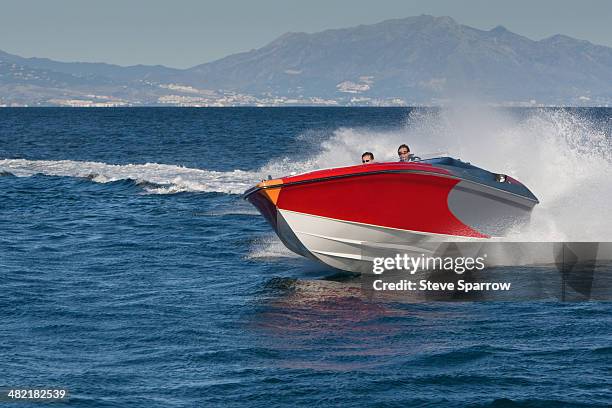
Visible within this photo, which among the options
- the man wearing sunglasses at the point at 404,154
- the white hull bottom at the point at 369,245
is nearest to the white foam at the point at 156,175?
the white hull bottom at the point at 369,245

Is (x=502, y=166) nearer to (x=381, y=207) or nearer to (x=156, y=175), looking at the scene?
Result: (x=381, y=207)

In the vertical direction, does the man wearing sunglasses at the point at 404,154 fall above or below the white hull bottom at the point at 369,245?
above

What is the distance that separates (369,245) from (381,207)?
79cm

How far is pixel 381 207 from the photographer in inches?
612

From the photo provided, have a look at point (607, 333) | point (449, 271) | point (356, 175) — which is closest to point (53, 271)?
point (356, 175)

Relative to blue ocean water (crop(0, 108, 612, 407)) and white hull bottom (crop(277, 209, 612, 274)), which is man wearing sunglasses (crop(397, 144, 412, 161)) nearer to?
white hull bottom (crop(277, 209, 612, 274))

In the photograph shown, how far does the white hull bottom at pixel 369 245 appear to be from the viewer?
15664 mm

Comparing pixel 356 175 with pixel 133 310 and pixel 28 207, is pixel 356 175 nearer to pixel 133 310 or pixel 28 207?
pixel 133 310

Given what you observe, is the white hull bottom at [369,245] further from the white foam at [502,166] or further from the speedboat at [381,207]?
the white foam at [502,166]

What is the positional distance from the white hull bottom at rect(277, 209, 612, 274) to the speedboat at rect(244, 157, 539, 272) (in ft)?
0.06

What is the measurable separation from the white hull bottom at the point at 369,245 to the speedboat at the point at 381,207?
18 millimetres

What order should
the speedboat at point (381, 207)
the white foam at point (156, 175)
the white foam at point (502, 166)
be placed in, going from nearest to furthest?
the speedboat at point (381, 207) < the white foam at point (502, 166) < the white foam at point (156, 175)

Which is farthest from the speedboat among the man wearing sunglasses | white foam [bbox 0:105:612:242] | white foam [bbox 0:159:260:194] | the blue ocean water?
white foam [bbox 0:159:260:194]

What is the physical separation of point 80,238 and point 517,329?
11312 millimetres
